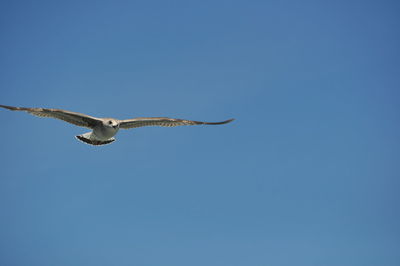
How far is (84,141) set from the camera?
2445 centimetres

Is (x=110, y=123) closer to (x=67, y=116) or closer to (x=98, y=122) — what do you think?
(x=98, y=122)

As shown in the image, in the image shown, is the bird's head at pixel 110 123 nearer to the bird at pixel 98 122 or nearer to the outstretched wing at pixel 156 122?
the bird at pixel 98 122

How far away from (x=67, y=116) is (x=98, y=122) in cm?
158

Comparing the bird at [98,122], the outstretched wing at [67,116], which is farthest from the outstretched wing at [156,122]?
the outstretched wing at [67,116]

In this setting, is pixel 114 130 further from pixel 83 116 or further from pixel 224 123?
pixel 224 123

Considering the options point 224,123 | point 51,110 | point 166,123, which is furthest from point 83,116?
point 224,123

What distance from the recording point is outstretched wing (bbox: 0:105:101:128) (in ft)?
72.6

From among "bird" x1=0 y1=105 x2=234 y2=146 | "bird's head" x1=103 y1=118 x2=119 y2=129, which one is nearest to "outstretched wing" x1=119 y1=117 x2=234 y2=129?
"bird" x1=0 y1=105 x2=234 y2=146

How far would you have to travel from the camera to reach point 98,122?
2328 cm

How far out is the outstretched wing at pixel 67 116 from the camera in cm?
2213

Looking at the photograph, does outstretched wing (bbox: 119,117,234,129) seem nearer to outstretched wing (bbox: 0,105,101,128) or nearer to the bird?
the bird

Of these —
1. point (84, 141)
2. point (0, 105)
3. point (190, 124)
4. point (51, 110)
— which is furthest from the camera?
point (190, 124)

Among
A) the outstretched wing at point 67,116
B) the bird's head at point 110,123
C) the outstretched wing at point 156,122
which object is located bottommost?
the bird's head at point 110,123

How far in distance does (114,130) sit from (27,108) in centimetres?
428
